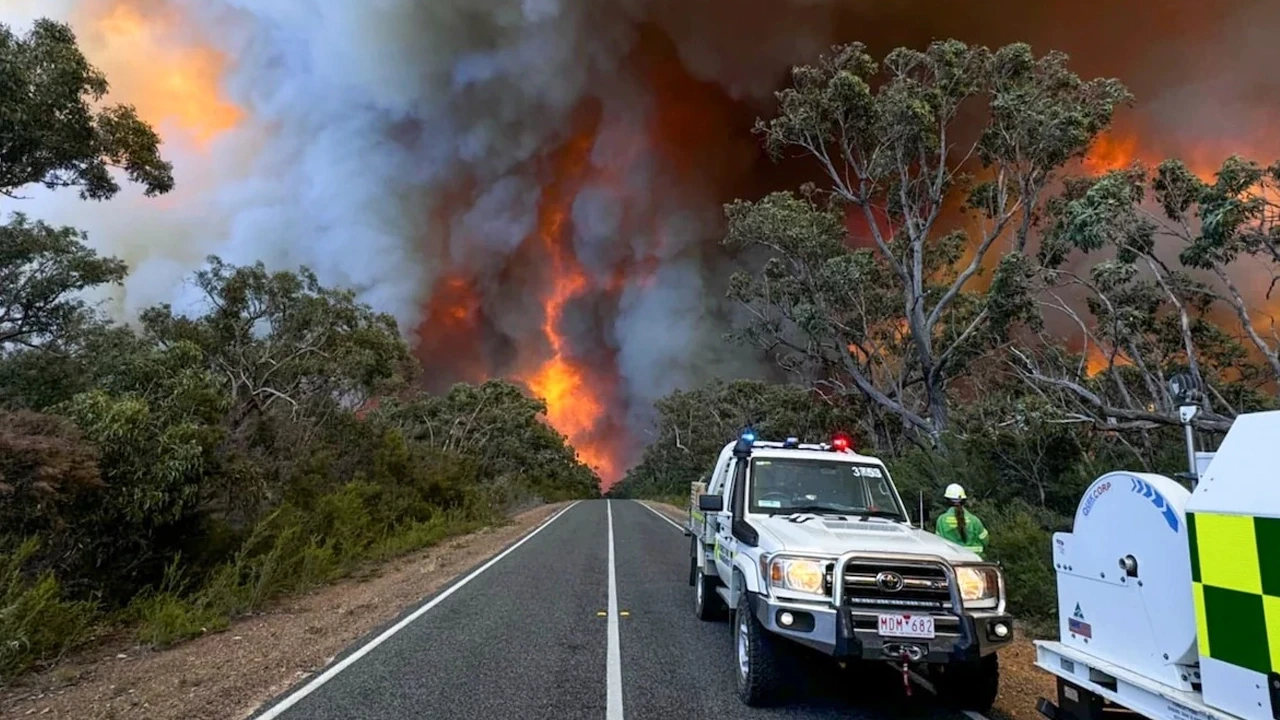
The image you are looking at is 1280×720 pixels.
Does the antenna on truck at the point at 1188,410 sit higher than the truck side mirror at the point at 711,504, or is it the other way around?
the antenna on truck at the point at 1188,410

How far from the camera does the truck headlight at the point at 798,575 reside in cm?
535

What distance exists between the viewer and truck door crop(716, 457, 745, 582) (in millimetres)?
7371

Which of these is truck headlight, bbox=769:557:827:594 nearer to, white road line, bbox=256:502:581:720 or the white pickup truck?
the white pickup truck

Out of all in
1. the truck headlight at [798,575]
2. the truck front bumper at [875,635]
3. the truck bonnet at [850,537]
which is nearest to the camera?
the truck front bumper at [875,635]

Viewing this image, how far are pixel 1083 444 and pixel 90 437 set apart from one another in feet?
54.1

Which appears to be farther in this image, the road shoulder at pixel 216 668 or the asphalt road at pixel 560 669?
the road shoulder at pixel 216 668

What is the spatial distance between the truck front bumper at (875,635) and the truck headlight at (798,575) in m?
0.12

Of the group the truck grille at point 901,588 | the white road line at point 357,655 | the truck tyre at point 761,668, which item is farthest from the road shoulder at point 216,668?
the truck grille at point 901,588

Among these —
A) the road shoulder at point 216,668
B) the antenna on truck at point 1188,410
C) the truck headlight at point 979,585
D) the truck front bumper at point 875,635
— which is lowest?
the road shoulder at point 216,668

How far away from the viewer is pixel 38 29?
12.0m

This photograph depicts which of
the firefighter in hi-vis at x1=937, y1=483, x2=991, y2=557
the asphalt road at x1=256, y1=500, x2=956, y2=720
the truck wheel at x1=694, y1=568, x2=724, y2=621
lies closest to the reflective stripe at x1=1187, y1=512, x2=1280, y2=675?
the asphalt road at x1=256, y1=500, x2=956, y2=720

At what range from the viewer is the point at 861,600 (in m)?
5.26

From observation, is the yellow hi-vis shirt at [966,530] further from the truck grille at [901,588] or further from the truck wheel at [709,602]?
the truck wheel at [709,602]

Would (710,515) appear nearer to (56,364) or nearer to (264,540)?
(264,540)
